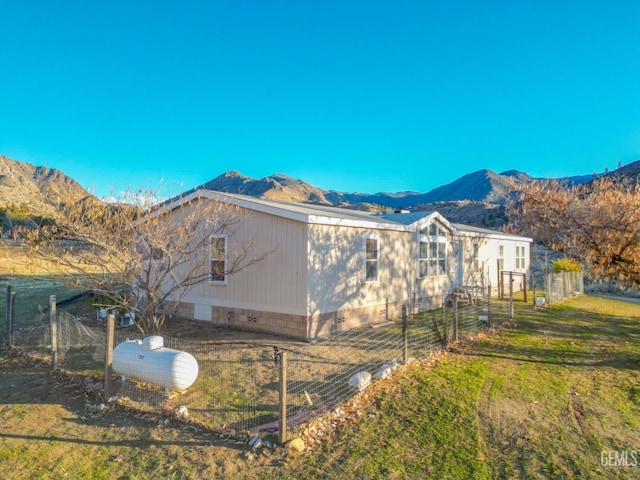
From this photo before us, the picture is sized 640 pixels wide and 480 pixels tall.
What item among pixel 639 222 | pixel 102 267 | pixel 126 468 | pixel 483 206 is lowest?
pixel 126 468

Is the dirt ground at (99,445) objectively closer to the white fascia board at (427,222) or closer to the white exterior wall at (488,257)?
the white fascia board at (427,222)

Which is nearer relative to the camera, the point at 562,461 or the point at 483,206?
the point at 562,461

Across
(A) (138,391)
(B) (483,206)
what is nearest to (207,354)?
(A) (138,391)

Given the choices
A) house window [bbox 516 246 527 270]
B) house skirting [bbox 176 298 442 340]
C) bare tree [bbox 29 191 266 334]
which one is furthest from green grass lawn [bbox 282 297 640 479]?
house window [bbox 516 246 527 270]

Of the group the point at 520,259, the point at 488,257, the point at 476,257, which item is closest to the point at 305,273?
the point at 476,257

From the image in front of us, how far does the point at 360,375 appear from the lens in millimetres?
6484

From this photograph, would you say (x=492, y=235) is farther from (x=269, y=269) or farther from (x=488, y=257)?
(x=269, y=269)

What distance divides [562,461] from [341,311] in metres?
6.45

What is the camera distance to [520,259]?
2211cm

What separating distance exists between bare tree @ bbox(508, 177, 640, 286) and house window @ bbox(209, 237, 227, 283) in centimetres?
947

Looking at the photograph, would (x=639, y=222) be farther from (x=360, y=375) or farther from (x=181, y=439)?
(x=181, y=439)

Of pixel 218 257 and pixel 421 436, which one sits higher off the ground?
pixel 218 257

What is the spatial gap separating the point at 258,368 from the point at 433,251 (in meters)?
9.09

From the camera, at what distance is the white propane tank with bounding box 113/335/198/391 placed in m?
5.80
